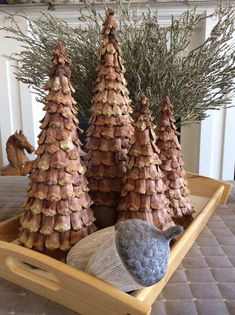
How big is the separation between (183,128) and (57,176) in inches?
63.7

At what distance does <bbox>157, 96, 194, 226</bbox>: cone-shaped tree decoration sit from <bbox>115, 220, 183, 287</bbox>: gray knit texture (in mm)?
203

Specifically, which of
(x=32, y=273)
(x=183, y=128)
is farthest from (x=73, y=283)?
(x=183, y=128)

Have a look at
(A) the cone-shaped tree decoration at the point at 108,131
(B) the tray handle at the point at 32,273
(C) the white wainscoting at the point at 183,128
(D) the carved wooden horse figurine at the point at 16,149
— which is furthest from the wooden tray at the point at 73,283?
(C) the white wainscoting at the point at 183,128

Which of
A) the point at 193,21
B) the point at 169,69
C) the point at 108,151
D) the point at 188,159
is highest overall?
the point at 193,21

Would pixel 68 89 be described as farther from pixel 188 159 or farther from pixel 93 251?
pixel 188 159

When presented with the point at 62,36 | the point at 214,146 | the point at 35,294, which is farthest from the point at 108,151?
the point at 214,146

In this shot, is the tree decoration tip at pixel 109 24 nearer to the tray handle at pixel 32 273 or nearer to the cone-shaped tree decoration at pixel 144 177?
the cone-shaped tree decoration at pixel 144 177

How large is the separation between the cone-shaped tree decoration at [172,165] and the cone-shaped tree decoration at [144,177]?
10 cm

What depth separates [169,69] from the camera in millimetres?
716

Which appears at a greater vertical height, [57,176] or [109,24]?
[109,24]

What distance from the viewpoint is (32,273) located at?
442 millimetres

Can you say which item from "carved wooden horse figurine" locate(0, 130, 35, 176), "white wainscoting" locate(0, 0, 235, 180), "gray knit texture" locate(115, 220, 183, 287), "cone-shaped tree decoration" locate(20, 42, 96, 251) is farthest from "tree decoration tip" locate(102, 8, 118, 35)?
"white wainscoting" locate(0, 0, 235, 180)

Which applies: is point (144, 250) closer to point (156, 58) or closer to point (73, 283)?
point (73, 283)

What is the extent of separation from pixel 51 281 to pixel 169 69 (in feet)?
1.67
